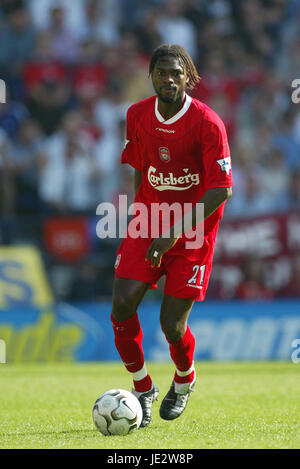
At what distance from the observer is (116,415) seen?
18.0ft

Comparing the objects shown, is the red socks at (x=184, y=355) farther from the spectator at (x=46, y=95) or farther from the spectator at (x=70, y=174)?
the spectator at (x=46, y=95)

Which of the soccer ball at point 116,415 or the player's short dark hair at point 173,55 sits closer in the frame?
the soccer ball at point 116,415

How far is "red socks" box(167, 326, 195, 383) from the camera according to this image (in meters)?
6.11

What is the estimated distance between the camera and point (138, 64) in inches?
582

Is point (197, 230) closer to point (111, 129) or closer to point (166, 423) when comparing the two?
point (166, 423)

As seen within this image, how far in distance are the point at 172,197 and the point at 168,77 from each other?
85cm

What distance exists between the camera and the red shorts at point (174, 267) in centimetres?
597

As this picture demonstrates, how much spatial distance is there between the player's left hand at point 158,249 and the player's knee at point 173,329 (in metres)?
0.47

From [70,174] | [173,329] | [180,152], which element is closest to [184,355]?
[173,329]

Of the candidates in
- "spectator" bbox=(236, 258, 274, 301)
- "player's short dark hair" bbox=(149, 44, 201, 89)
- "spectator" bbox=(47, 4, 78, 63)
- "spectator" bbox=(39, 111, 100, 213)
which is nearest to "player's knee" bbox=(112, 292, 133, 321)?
"player's short dark hair" bbox=(149, 44, 201, 89)

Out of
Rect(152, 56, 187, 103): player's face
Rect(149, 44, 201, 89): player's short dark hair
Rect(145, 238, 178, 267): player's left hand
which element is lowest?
Rect(145, 238, 178, 267): player's left hand

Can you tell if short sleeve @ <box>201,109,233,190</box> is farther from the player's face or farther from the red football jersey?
the player's face

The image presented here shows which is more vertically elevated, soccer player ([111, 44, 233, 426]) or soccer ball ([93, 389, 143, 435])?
soccer player ([111, 44, 233, 426])

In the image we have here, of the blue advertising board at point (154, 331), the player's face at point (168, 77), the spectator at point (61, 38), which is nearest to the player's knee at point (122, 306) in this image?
the player's face at point (168, 77)
